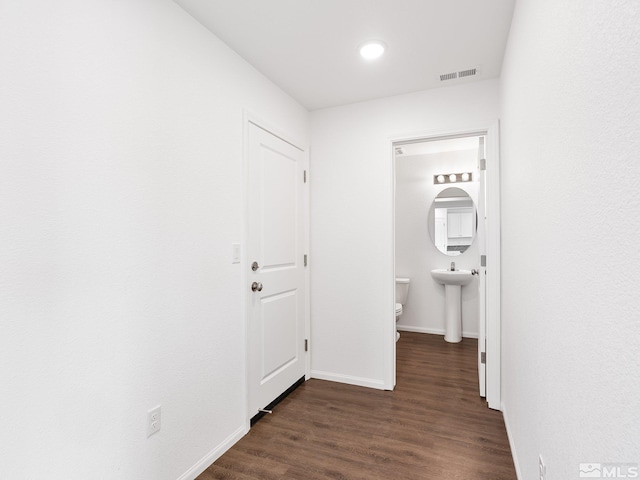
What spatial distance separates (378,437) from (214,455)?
98 cm

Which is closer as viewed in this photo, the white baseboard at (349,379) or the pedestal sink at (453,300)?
the white baseboard at (349,379)

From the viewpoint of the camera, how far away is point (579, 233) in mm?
847

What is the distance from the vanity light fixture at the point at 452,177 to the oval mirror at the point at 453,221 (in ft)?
→ 0.38

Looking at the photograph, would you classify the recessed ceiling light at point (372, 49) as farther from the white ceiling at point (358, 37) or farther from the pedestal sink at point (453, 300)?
the pedestal sink at point (453, 300)

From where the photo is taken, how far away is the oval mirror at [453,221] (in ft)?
15.3

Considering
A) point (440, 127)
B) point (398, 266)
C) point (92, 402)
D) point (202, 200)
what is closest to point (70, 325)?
point (92, 402)

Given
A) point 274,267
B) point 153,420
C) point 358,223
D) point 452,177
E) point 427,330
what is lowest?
point 427,330

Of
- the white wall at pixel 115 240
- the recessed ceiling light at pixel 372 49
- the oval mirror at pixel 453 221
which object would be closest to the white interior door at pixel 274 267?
the white wall at pixel 115 240

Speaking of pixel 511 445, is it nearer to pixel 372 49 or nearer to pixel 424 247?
pixel 372 49

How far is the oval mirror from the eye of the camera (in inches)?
184

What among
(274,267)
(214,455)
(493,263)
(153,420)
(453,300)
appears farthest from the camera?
(453,300)

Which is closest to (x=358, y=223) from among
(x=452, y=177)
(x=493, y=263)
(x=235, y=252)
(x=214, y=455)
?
(x=493, y=263)

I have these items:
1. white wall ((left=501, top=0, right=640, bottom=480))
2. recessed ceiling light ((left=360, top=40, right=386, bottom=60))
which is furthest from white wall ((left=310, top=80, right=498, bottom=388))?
white wall ((left=501, top=0, right=640, bottom=480))

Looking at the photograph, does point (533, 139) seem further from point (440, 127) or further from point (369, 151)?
point (369, 151)
